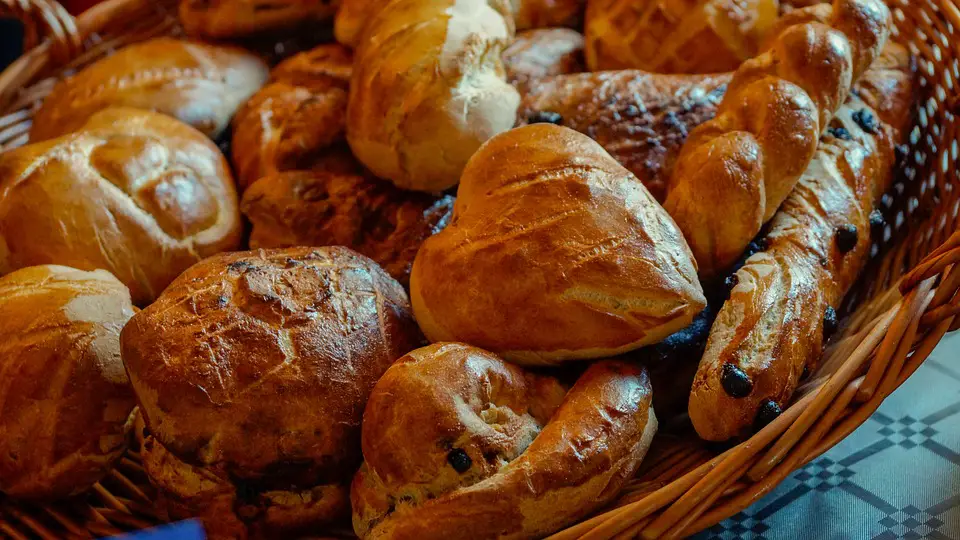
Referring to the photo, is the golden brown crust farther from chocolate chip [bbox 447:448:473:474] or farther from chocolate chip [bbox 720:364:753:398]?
chocolate chip [bbox 720:364:753:398]

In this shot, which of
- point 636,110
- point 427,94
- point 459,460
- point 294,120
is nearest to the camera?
point 459,460

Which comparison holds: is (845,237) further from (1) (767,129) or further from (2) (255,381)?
(2) (255,381)

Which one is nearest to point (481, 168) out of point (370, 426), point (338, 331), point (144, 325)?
point (338, 331)

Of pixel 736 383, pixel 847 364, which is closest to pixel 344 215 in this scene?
pixel 736 383

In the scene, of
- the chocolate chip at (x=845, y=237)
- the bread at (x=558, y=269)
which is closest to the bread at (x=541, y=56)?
the bread at (x=558, y=269)

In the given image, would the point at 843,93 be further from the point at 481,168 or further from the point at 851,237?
the point at 481,168

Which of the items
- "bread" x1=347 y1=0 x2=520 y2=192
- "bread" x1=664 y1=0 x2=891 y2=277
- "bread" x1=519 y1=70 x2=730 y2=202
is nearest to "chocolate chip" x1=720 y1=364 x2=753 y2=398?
"bread" x1=664 y1=0 x2=891 y2=277
